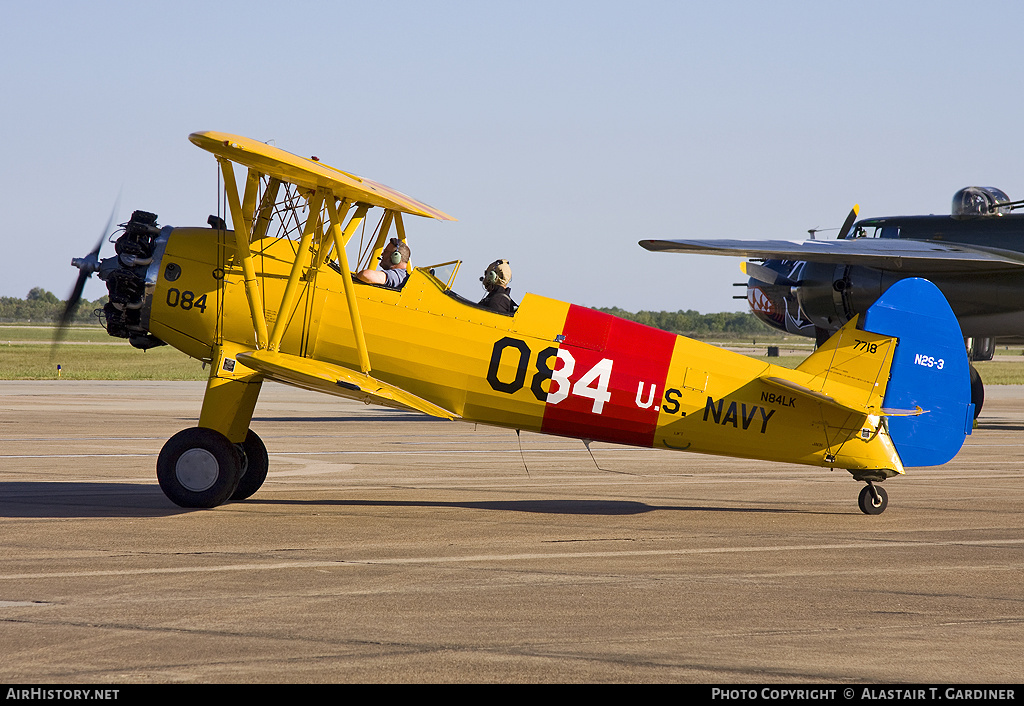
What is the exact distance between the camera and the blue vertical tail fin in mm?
9797

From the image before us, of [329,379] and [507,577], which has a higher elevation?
[329,379]

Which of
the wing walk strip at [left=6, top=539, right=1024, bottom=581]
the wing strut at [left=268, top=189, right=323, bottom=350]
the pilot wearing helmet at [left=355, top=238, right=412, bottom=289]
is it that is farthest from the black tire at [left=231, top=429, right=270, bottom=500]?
the wing walk strip at [left=6, top=539, right=1024, bottom=581]

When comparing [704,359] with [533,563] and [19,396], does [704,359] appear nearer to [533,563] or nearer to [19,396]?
[533,563]

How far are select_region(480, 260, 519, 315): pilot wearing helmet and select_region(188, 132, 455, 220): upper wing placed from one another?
91 cm

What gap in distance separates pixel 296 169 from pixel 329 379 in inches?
72.8

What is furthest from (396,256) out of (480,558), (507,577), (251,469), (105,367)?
(105,367)

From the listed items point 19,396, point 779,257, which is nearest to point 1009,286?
point 779,257

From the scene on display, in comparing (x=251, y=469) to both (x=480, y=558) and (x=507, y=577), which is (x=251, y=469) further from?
(x=507, y=577)

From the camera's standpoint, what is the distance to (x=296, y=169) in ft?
28.8

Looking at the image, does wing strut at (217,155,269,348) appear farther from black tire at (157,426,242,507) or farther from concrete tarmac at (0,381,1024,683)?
concrete tarmac at (0,381,1024,683)

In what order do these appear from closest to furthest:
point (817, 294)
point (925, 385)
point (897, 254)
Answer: point (925, 385) < point (897, 254) < point (817, 294)

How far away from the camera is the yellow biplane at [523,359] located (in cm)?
966

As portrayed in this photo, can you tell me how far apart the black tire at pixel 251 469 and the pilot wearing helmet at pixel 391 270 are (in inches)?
81.8

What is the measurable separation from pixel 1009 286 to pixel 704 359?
12.1 meters
